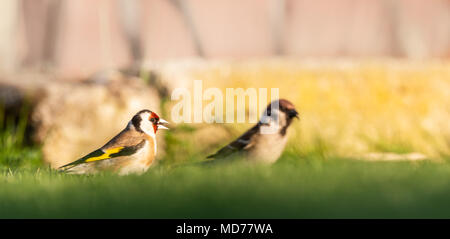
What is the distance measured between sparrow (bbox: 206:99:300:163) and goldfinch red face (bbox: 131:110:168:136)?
58 centimetres

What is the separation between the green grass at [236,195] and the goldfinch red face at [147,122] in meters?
0.72

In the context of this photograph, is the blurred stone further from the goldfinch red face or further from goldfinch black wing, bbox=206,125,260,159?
the goldfinch red face

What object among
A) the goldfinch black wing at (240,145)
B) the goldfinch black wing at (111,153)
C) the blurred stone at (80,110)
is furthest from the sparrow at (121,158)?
the blurred stone at (80,110)

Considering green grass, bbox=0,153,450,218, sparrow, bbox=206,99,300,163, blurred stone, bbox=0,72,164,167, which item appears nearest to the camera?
green grass, bbox=0,153,450,218

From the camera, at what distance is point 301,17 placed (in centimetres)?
729

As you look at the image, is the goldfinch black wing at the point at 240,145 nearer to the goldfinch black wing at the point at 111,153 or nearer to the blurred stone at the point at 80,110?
the goldfinch black wing at the point at 111,153

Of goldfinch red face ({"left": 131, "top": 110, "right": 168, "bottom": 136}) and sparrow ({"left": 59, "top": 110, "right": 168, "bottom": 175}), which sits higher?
goldfinch red face ({"left": 131, "top": 110, "right": 168, "bottom": 136})

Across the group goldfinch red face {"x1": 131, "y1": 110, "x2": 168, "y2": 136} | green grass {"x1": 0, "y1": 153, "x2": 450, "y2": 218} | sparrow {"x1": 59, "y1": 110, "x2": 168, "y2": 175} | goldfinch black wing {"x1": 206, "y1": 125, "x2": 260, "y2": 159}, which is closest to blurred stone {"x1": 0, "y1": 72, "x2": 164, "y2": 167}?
goldfinch black wing {"x1": 206, "y1": 125, "x2": 260, "y2": 159}

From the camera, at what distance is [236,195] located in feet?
7.93

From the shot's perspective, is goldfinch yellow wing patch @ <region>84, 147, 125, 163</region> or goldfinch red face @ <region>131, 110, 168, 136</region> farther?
goldfinch red face @ <region>131, 110, 168, 136</region>

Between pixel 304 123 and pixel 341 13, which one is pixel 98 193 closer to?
pixel 304 123

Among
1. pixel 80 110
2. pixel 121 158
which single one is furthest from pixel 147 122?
pixel 80 110

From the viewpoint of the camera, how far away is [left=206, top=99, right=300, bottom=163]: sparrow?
4066 mm

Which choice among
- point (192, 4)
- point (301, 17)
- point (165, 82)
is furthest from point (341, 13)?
point (165, 82)
